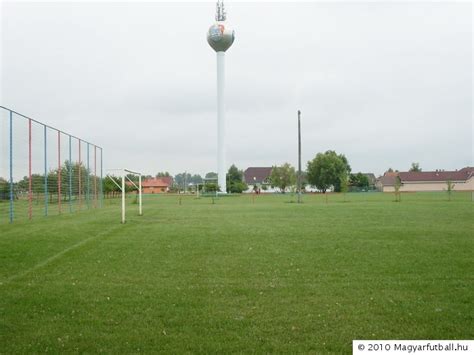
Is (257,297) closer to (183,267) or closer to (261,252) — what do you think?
(183,267)

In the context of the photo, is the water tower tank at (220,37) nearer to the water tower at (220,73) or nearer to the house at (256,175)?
the water tower at (220,73)

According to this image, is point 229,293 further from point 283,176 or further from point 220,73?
point 283,176

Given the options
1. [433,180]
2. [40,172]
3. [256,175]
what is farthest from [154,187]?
[40,172]

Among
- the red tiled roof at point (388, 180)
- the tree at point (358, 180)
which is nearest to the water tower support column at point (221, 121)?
the tree at point (358, 180)

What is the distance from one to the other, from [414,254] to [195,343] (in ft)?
23.8

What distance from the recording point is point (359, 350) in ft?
16.4

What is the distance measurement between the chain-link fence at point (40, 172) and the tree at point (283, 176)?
238 ft

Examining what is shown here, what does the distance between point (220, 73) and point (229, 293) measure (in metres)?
76.3

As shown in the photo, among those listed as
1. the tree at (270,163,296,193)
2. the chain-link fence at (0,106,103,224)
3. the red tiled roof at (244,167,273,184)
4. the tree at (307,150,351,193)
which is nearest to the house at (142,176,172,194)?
the red tiled roof at (244,167,273,184)

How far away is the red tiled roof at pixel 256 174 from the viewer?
136250mm

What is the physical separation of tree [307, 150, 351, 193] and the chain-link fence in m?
72.8

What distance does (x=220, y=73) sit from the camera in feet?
265

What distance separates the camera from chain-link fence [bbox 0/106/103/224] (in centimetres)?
1883

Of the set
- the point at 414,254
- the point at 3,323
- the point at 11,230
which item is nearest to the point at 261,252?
the point at 414,254
